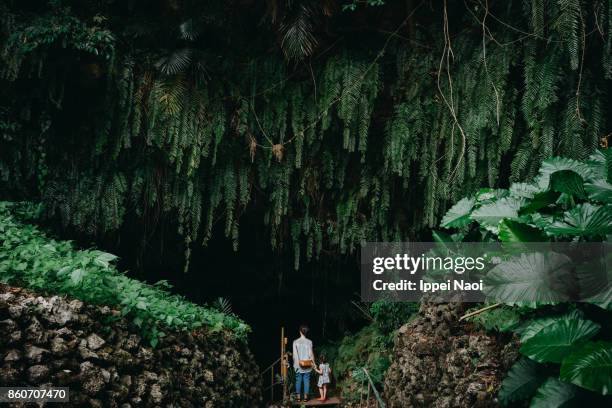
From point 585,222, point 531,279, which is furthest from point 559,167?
point 531,279

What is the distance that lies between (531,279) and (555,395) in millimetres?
508

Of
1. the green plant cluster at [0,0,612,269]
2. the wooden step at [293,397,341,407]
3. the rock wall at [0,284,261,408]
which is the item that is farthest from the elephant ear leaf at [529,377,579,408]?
the wooden step at [293,397,341,407]

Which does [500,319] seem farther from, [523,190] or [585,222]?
[523,190]

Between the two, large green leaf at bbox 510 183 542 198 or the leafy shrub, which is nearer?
large green leaf at bbox 510 183 542 198

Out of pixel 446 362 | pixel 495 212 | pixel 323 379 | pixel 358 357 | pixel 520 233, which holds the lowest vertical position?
pixel 323 379

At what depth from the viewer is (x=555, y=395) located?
208 cm

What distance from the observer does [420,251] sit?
255 inches

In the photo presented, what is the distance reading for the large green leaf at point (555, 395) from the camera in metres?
2.04

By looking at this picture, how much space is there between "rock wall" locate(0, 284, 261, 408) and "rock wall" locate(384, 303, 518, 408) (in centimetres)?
188

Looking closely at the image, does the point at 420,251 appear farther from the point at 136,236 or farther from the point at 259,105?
the point at 136,236

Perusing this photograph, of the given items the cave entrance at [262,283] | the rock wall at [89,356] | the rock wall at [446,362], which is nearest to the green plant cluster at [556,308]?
the rock wall at [446,362]

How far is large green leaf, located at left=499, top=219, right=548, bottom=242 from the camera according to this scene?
2508 millimetres

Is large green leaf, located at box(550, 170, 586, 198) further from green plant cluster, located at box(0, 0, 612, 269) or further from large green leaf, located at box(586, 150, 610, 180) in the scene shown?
green plant cluster, located at box(0, 0, 612, 269)

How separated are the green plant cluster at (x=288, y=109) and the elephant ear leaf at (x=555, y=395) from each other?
3.09 meters
